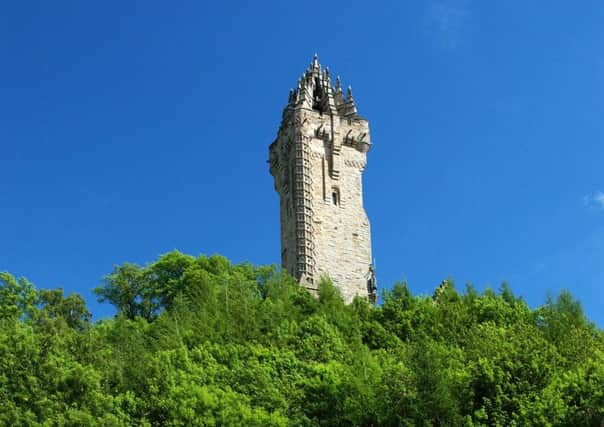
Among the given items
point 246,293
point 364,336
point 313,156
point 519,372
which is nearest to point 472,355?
point 519,372

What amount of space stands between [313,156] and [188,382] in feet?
105

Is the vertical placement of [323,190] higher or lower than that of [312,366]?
higher

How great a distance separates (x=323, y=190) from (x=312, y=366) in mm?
27462

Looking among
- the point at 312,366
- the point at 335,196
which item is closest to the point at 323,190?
the point at 335,196

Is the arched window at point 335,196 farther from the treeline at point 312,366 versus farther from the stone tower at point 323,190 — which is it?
the treeline at point 312,366

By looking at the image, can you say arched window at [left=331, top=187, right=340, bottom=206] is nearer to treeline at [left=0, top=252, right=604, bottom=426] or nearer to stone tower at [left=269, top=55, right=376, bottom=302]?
stone tower at [left=269, top=55, right=376, bottom=302]

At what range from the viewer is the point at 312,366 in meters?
46.7

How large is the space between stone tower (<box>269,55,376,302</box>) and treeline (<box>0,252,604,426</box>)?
36.7 ft

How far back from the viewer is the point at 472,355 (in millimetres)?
48031

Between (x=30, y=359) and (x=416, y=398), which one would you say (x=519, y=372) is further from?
(x=30, y=359)

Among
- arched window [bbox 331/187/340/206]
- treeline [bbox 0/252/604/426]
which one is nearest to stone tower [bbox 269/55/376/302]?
arched window [bbox 331/187/340/206]

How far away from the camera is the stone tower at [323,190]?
232 feet

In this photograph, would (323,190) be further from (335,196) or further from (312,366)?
(312,366)

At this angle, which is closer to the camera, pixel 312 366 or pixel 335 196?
pixel 312 366
